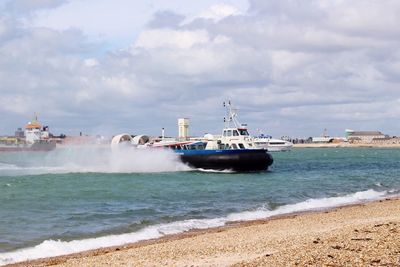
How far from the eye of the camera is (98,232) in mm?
16172

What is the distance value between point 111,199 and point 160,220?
7447 millimetres

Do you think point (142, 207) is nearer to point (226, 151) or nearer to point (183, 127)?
point (226, 151)

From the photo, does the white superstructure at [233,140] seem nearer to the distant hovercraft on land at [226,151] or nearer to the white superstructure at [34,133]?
the distant hovercraft on land at [226,151]

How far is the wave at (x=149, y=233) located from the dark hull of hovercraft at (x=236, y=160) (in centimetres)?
1796

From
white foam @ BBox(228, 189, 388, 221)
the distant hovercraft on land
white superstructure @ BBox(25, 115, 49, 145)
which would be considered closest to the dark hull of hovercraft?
the distant hovercraft on land

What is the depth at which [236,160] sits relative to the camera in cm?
4309

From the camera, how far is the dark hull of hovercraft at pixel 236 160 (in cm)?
4319

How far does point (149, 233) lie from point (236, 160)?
27.4 m

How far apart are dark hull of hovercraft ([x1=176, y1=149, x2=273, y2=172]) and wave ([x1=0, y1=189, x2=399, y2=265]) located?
58.9 ft

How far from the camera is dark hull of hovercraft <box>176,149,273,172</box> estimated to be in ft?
142

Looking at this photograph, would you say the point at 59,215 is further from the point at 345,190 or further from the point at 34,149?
the point at 34,149

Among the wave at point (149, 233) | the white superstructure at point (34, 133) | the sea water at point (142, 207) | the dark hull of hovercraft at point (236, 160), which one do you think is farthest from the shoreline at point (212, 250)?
the white superstructure at point (34, 133)

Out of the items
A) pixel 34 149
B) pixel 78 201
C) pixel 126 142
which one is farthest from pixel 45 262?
pixel 34 149

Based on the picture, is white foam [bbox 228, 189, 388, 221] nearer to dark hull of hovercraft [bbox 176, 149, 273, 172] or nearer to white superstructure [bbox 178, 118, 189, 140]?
dark hull of hovercraft [bbox 176, 149, 273, 172]
